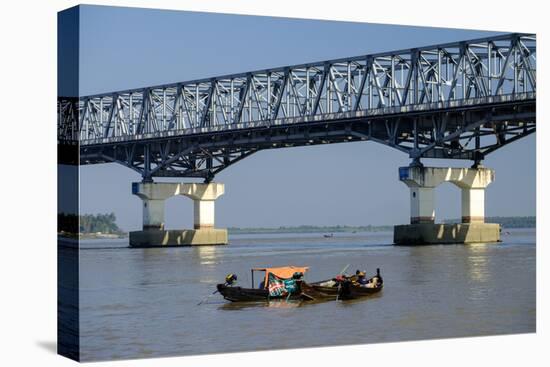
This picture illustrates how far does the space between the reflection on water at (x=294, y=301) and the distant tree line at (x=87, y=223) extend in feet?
1.85

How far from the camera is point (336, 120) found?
45.7 meters

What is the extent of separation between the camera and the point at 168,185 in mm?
40938

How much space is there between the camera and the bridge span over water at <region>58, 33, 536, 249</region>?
3631cm

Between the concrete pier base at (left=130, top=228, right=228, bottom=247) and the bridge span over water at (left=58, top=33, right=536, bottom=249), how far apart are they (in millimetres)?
366

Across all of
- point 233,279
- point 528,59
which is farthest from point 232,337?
point 528,59

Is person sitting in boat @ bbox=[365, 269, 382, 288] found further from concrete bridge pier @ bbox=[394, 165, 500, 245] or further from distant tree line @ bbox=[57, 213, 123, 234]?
distant tree line @ bbox=[57, 213, 123, 234]

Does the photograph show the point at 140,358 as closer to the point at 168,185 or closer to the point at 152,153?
the point at 168,185

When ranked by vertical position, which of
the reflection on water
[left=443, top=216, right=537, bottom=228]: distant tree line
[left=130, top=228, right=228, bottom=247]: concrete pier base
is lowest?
the reflection on water

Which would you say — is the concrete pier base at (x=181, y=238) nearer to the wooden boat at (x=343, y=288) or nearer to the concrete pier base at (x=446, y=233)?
the wooden boat at (x=343, y=288)

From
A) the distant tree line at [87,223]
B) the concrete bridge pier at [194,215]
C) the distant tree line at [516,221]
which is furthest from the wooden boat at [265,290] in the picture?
the distant tree line at [516,221]

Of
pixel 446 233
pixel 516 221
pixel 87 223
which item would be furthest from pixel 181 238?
pixel 87 223

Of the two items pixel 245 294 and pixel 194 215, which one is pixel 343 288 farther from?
pixel 194 215

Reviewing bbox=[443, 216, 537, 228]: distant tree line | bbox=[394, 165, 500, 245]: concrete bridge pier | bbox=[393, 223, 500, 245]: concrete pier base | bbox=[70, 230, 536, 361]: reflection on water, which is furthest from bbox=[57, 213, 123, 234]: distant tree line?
bbox=[443, 216, 537, 228]: distant tree line

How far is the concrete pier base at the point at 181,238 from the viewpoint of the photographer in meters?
34.8
